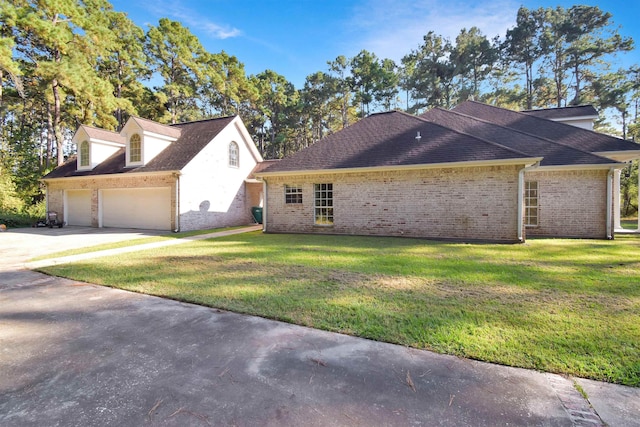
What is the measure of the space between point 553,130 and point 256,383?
18.1 meters

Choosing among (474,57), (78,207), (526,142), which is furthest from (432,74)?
(78,207)

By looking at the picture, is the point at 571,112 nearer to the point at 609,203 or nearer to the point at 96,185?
the point at 609,203

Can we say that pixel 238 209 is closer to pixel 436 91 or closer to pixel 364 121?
pixel 364 121

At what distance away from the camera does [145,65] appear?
92.8ft

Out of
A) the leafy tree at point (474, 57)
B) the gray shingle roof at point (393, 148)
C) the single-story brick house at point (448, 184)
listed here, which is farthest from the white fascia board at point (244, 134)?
the leafy tree at point (474, 57)

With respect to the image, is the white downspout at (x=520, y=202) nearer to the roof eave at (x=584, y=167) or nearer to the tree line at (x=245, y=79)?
the roof eave at (x=584, y=167)

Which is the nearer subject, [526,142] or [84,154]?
[526,142]

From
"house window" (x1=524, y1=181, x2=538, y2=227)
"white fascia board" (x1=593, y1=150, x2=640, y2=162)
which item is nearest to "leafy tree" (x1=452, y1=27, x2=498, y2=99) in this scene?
"white fascia board" (x1=593, y1=150, x2=640, y2=162)

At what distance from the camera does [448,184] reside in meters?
10.8

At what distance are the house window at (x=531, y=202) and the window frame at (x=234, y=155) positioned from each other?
48.5ft

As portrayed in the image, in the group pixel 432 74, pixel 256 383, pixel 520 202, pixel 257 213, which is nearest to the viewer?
pixel 256 383

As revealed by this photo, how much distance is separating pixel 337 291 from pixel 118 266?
17.7 feet

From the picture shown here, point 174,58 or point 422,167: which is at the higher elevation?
point 174,58

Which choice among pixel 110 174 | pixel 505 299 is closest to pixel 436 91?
pixel 110 174
